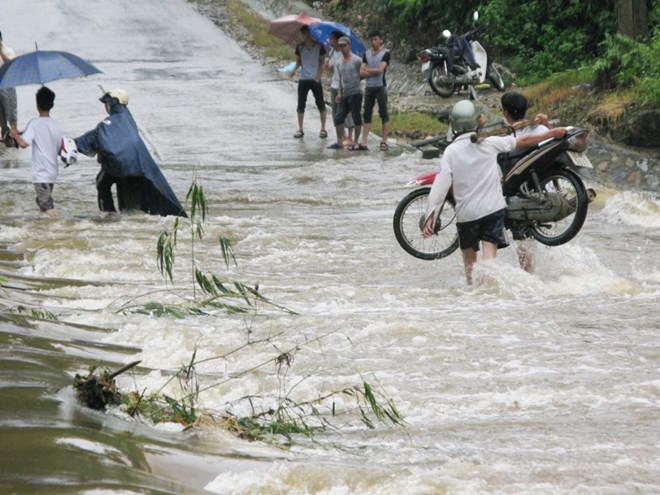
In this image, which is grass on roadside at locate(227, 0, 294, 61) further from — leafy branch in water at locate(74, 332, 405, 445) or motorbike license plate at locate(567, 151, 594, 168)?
leafy branch in water at locate(74, 332, 405, 445)

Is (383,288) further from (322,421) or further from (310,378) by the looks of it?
(322,421)

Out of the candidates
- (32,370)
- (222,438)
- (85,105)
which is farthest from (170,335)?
(85,105)

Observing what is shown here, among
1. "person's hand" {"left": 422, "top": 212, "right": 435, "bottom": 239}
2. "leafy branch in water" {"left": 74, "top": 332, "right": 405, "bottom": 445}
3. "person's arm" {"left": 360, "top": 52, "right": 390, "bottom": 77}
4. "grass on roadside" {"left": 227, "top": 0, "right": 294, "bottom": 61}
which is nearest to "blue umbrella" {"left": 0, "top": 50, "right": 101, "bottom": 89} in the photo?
"person's arm" {"left": 360, "top": 52, "right": 390, "bottom": 77}

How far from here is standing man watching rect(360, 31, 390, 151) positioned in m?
17.4

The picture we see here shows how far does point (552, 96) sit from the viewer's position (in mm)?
18203

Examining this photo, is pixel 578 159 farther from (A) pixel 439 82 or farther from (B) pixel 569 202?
(A) pixel 439 82

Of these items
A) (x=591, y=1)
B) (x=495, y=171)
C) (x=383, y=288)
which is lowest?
(x=383, y=288)

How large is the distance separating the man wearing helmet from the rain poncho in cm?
381

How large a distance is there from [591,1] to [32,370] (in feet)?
54.7

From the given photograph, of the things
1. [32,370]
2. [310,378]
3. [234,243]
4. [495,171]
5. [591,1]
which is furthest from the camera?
[591,1]

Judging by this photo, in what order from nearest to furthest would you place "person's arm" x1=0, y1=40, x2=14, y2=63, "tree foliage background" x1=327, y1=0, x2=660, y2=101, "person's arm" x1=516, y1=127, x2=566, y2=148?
"person's arm" x1=516, y1=127, x2=566, y2=148
"person's arm" x1=0, y1=40, x2=14, y2=63
"tree foliage background" x1=327, y1=0, x2=660, y2=101

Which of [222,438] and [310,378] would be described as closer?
[222,438]

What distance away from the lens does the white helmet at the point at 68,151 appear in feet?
40.2

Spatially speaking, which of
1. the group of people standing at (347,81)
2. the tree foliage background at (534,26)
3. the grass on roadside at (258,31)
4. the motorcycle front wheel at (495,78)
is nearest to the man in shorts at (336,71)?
the group of people standing at (347,81)
